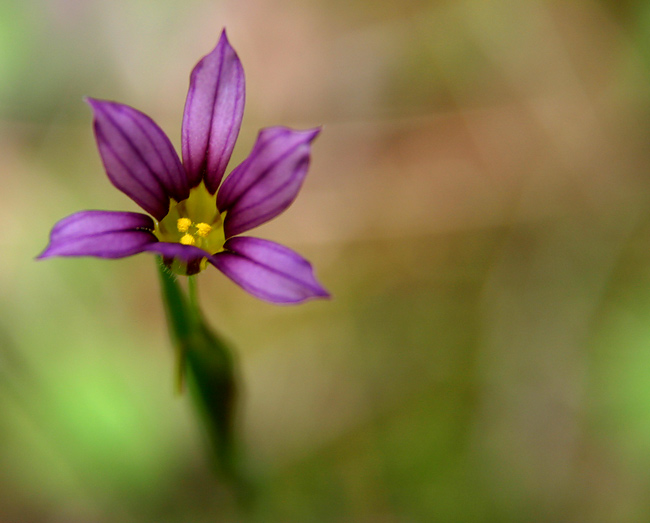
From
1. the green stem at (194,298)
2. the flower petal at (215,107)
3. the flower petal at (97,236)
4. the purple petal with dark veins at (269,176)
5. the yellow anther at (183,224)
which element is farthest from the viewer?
the yellow anther at (183,224)

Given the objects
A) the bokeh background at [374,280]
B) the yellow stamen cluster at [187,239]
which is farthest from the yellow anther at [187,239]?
the bokeh background at [374,280]

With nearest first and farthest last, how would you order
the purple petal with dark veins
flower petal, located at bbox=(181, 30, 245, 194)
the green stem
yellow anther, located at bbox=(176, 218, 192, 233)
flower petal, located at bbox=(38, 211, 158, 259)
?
flower petal, located at bbox=(38, 211, 158, 259), the purple petal with dark veins, flower petal, located at bbox=(181, 30, 245, 194), the green stem, yellow anther, located at bbox=(176, 218, 192, 233)

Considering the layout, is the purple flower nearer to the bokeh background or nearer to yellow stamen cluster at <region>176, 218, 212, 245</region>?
yellow stamen cluster at <region>176, 218, 212, 245</region>

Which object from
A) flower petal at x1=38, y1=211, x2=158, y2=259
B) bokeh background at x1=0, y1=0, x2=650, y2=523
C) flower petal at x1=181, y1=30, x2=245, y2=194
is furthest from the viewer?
bokeh background at x1=0, y1=0, x2=650, y2=523

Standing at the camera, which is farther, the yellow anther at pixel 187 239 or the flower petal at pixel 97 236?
the yellow anther at pixel 187 239

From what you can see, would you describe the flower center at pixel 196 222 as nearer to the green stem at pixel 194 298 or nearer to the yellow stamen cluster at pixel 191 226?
the yellow stamen cluster at pixel 191 226

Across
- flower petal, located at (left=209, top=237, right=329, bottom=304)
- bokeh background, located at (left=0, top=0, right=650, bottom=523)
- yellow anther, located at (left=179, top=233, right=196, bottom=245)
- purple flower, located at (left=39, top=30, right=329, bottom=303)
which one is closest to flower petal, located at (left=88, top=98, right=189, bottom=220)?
purple flower, located at (left=39, top=30, right=329, bottom=303)

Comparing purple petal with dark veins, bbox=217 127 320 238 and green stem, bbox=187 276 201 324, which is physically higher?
purple petal with dark veins, bbox=217 127 320 238
